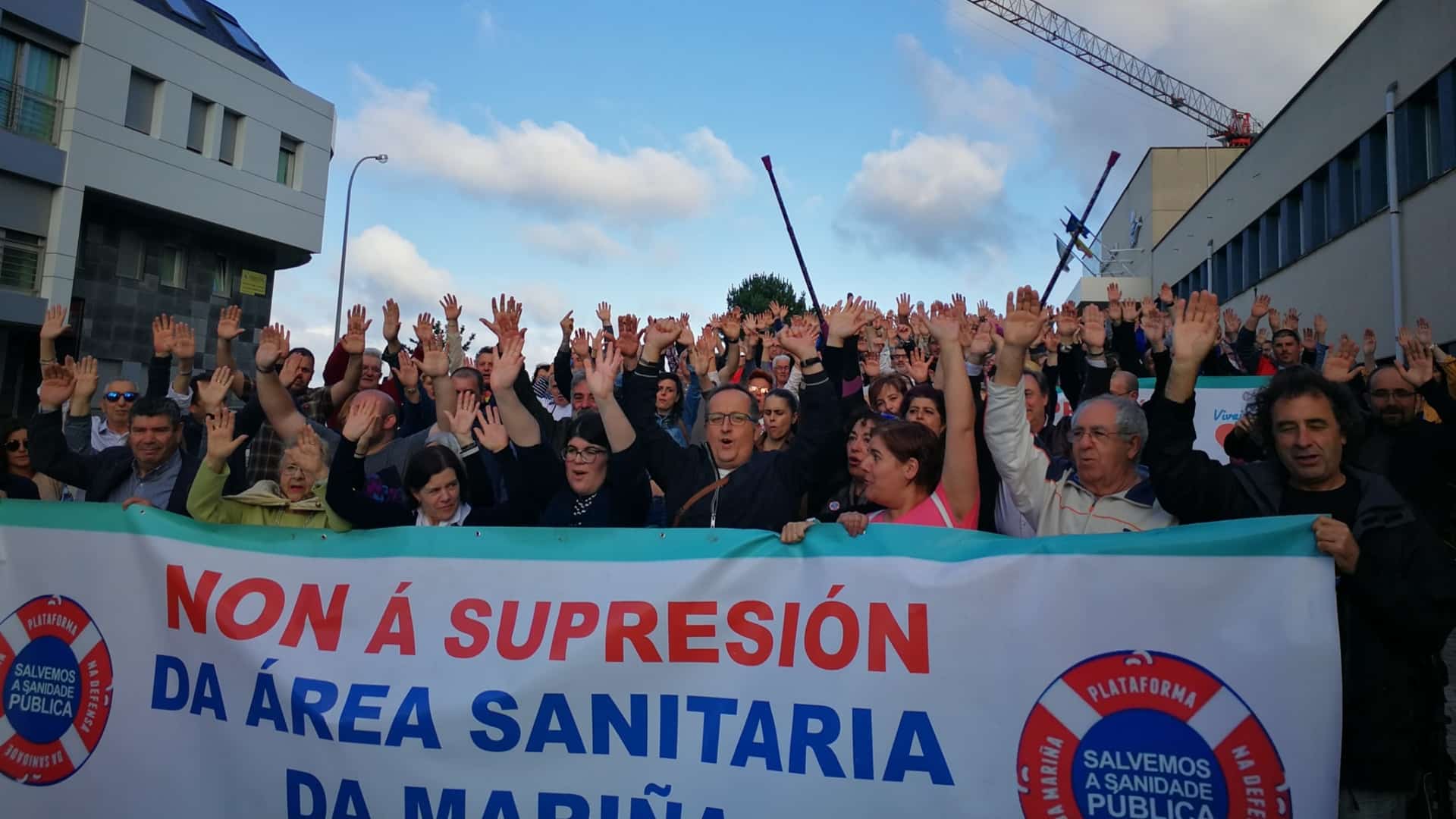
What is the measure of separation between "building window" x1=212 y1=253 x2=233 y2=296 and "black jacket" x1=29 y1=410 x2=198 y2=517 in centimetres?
2162

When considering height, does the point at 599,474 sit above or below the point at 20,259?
below

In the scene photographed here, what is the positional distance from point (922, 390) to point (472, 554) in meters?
2.20

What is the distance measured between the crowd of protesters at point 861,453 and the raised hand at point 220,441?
0.01 metres

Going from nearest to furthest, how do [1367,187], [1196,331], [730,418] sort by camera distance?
[1196,331]
[730,418]
[1367,187]

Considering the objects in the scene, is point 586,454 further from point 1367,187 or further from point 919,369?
point 1367,187

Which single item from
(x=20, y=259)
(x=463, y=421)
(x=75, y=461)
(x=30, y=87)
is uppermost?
(x=30, y=87)

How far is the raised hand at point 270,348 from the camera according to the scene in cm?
500

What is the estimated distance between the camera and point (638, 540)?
3252mm

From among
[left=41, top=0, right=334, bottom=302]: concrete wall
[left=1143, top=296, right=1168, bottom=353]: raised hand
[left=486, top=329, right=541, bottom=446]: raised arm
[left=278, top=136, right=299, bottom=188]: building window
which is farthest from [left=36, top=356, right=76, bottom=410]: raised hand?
[left=278, top=136, right=299, bottom=188]: building window

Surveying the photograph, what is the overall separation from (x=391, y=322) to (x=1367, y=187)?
15679mm

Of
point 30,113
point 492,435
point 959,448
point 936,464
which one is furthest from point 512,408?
point 30,113

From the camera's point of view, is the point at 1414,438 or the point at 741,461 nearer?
the point at 741,461

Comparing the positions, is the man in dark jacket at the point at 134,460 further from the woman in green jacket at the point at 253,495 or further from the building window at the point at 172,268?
the building window at the point at 172,268

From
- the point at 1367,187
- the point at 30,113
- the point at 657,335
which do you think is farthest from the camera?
the point at 30,113
